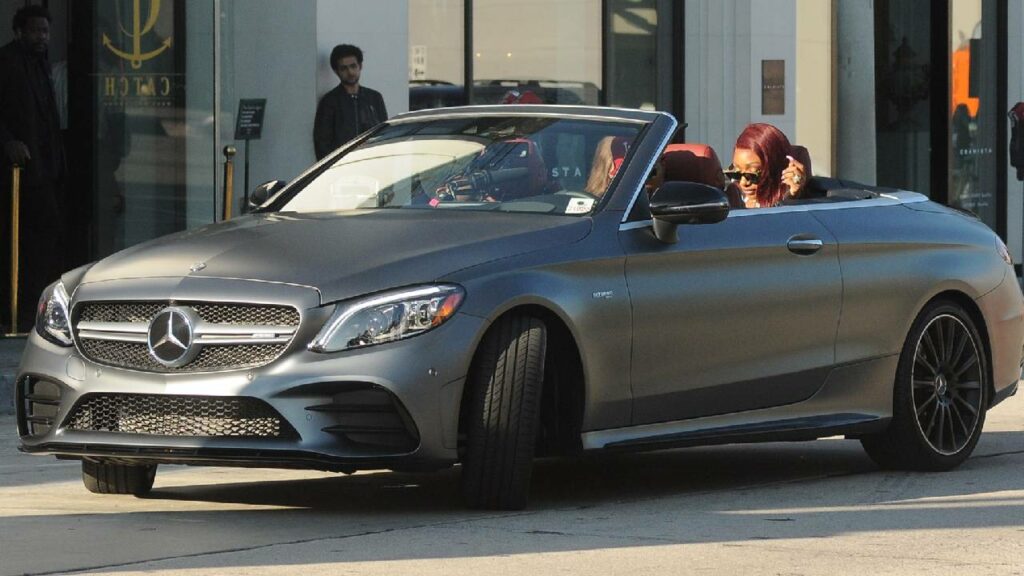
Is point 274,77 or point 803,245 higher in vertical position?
point 274,77

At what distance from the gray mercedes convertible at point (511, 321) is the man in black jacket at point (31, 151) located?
6766mm

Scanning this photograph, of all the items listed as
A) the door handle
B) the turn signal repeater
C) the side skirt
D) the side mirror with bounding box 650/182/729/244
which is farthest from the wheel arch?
the turn signal repeater

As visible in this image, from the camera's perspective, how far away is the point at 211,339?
24.2ft

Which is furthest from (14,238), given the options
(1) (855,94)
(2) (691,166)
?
(1) (855,94)

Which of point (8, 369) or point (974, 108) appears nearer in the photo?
point (8, 369)

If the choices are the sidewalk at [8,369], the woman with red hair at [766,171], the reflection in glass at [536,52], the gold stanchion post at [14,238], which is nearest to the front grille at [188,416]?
the woman with red hair at [766,171]

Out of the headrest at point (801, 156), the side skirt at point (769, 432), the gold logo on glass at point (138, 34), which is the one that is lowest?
the side skirt at point (769, 432)

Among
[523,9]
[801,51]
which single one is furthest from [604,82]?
[801,51]

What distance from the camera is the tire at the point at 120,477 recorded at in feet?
27.1

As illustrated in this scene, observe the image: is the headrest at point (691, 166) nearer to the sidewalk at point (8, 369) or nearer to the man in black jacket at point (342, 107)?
the sidewalk at point (8, 369)

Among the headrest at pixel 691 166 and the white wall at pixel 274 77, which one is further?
the white wall at pixel 274 77

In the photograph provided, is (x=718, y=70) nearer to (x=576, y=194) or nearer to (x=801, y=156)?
(x=801, y=156)

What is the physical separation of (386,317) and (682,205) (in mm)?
1389

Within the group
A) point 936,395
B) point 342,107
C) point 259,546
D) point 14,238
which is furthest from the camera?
point 342,107
